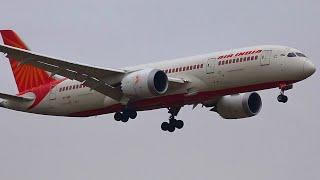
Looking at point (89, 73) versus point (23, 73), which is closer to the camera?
point (89, 73)

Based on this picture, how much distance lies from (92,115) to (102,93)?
13.5ft

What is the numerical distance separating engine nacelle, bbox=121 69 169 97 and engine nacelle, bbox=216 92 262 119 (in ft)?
28.7

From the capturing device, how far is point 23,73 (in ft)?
310

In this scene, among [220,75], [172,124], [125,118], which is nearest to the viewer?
[220,75]

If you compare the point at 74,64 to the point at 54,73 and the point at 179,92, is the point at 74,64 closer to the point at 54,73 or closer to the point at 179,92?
the point at 54,73

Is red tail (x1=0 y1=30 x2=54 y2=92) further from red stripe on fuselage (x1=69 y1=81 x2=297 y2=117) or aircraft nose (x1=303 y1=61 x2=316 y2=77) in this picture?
aircraft nose (x1=303 y1=61 x2=316 y2=77)

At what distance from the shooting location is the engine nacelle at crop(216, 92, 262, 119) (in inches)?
3533

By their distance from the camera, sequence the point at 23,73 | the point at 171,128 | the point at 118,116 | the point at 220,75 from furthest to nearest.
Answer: the point at 23,73
the point at 171,128
the point at 118,116
the point at 220,75

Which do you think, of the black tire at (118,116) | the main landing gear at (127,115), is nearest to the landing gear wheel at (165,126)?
the black tire at (118,116)

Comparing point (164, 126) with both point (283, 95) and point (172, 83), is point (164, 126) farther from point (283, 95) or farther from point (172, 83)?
point (283, 95)

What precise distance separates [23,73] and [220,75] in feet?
63.1

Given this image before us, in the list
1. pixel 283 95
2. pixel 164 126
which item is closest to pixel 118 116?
pixel 164 126

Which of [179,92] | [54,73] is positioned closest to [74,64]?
[54,73]

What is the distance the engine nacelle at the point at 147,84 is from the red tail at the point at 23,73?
11401mm
